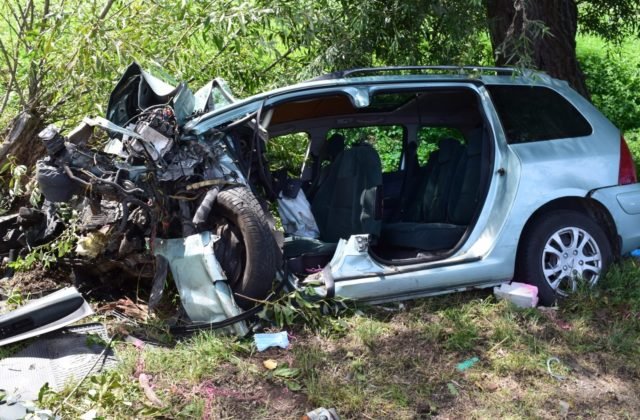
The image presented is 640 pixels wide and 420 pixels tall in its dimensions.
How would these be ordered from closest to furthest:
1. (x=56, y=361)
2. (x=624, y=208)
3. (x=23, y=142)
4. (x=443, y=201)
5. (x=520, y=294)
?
1. (x=56, y=361)
2. (x=520, y=294)
3. (x=624, y=208)
4. (x=443, y=201)
5. (x=23, y=142)

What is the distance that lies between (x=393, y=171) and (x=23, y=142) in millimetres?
3094

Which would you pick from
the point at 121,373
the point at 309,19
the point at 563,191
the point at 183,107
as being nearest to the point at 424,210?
the point at 563,191

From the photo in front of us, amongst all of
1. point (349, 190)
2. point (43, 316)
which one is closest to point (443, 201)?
point (349, 190)

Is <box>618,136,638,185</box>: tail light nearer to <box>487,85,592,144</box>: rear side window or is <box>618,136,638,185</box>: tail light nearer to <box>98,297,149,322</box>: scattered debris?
<box>487,85,592,144</box>: rear side window

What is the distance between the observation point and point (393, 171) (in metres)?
6.18

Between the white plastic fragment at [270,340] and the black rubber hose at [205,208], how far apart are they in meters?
0.78

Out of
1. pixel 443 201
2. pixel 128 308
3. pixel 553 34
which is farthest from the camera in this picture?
pixel 553 34

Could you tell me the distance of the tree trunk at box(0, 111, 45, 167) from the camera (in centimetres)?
593

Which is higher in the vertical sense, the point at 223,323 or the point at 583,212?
the point at 583,212

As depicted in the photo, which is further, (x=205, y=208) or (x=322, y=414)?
(x=205, y=208)

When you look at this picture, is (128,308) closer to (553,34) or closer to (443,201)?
(443,201)

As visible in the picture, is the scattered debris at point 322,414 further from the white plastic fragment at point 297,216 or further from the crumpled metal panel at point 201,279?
the white plastic fragment at point 297,216

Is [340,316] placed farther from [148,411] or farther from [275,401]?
[148,411]

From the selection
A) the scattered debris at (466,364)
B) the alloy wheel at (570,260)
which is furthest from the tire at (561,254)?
the scattered debris at (466,364)
